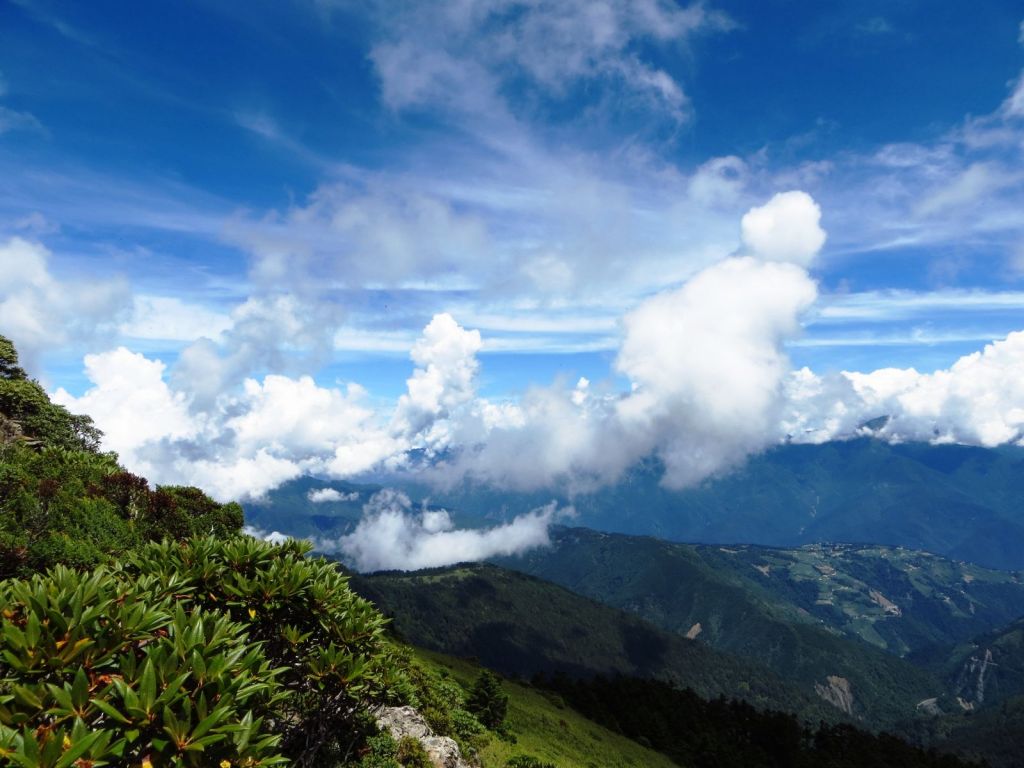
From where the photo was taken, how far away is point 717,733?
407 ft

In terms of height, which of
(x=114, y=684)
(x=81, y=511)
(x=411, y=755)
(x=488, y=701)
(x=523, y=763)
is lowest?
(x=488, y=701)

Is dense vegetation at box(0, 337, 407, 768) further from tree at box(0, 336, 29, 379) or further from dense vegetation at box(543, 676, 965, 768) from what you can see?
dense vegetation at box(543, 676, 965, 768)

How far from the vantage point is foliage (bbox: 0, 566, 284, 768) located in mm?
7512

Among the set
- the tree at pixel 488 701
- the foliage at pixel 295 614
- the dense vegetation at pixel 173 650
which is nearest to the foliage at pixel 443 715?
the tree at pixel 488 701

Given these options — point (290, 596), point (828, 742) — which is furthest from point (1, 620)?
point (828, 742)

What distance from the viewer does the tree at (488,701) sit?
161ft

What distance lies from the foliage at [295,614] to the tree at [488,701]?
123 ft

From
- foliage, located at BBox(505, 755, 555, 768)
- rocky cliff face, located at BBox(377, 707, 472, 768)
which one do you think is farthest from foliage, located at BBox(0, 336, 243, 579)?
foliage, located at BBox(505, 755, 555, 768)

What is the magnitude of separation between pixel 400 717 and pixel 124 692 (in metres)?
22.2

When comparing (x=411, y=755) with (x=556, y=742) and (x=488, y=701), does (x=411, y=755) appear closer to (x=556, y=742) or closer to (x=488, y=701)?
(x=488, y=701)

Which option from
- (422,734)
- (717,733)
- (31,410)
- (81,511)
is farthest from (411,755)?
(717,733)

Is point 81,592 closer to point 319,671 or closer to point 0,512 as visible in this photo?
point 319,671

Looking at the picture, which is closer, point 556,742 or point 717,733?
point 556,742

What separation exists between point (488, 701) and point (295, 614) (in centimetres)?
4276
